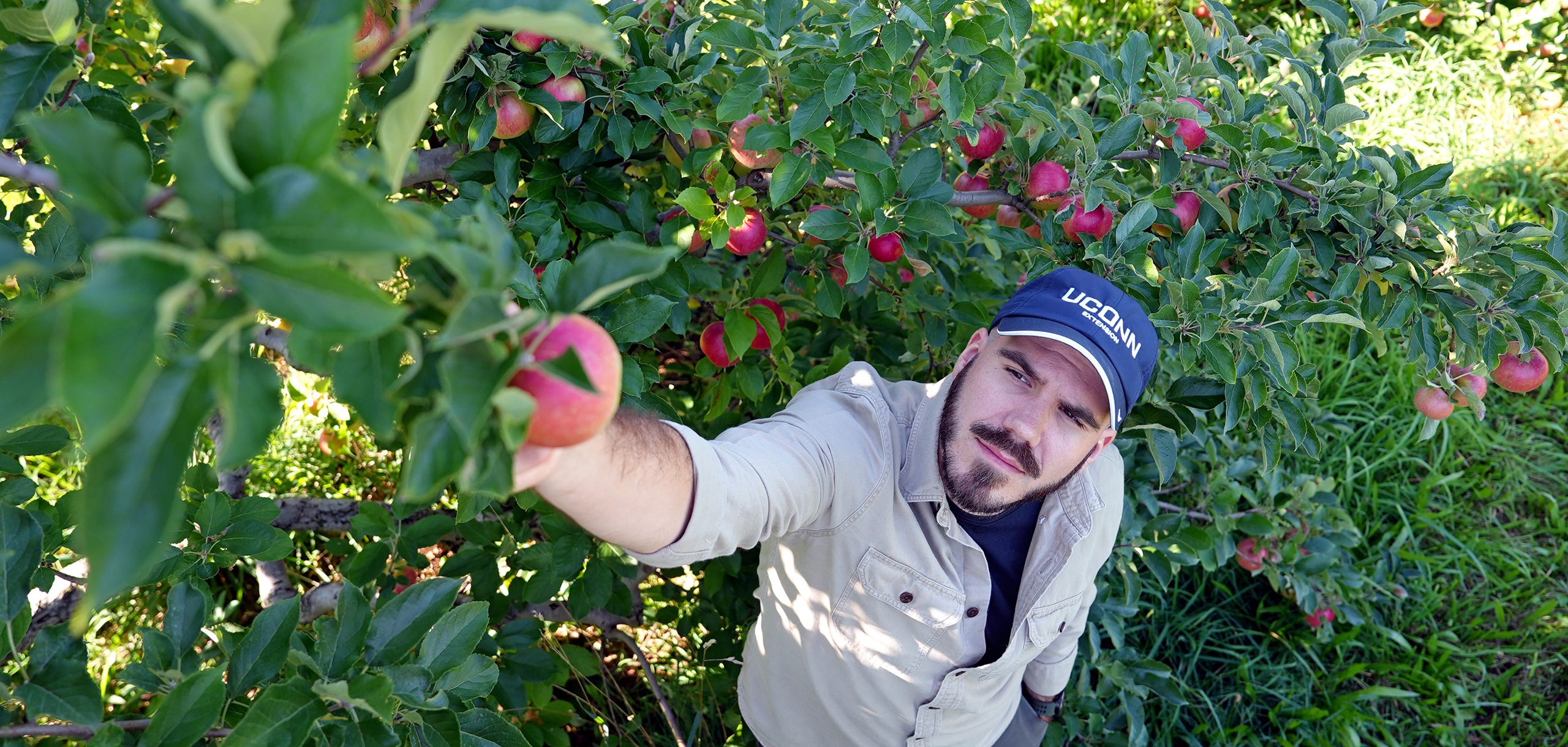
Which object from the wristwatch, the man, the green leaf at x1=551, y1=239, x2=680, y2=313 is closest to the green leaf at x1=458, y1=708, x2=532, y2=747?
the man

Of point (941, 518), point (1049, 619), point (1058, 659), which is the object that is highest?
point (941, 518)

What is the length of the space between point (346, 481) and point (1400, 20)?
4625 millimetres

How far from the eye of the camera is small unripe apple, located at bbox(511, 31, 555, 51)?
1.42m

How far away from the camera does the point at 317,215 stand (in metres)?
0.47

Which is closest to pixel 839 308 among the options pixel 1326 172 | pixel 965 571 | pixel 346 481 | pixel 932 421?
pixel 932 421

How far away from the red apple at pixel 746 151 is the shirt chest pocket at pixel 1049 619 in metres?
0.90

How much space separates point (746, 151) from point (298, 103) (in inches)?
43.7

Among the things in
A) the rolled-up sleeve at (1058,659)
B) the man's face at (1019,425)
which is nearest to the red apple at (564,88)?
the man's face at (1019,425)

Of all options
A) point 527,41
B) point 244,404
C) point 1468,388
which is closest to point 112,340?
point 244,404

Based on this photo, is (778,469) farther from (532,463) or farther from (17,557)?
(17,557)

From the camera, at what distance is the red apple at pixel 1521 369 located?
1728mm

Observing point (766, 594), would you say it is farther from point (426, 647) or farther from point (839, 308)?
point (426, 647)

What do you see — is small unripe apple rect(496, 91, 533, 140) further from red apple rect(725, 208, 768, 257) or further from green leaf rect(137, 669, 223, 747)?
green leaf rect(137, 669, 223, 747)

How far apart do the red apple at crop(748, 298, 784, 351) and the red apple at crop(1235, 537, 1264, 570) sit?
1.47 m
